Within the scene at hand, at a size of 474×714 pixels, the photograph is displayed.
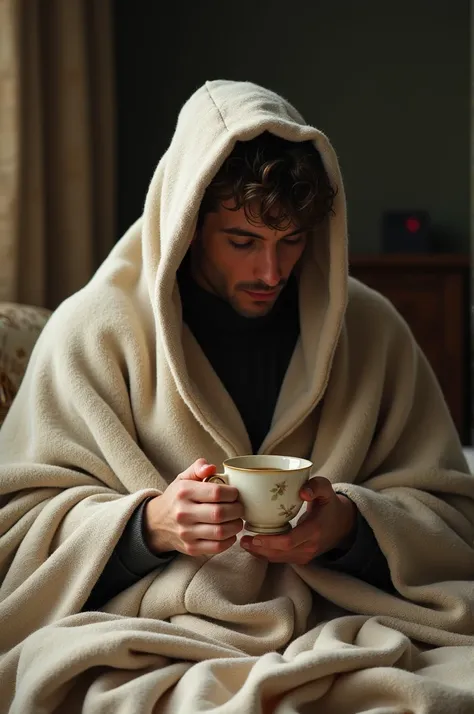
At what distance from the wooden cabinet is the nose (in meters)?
2.60

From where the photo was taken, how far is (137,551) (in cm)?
139

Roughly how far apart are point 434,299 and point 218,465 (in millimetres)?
2767

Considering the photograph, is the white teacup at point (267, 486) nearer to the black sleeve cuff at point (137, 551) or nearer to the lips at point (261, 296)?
the black sleeve cuff at point (137, 551)

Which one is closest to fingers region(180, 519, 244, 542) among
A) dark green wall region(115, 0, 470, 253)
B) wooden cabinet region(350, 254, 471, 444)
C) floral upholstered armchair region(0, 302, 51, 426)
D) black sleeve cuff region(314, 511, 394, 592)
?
black sleeve cuff region(314, 511, 394, 592)

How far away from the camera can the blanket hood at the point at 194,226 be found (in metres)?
1.50

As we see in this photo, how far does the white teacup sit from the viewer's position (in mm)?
1232

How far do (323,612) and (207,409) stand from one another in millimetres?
364

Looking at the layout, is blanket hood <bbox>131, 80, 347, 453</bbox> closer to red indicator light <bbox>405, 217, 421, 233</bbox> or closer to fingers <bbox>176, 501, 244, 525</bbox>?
fingers <bbox>176, 501, 244, 525</bbox>

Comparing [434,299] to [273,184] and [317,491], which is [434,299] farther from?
[317,491]

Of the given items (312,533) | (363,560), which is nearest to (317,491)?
(312,533)

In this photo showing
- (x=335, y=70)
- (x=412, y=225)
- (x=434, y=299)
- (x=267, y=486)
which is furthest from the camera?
(x=335, y=70)

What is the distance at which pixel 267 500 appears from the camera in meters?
1.25

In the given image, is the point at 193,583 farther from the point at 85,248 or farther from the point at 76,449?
the point at 85,248

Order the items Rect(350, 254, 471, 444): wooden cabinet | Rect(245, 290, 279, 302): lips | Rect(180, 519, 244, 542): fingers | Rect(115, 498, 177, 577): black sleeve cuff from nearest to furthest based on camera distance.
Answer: Rect(180, 519, 244, 542): fingers, Rect(115, 498, 177, 577): black sleeve cuff, Rect(245, 290, 279, 302): lips, Rect(350, 254, 471, 444): wooden cabinet
